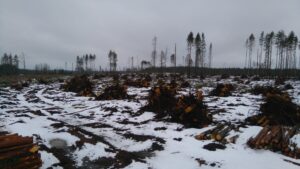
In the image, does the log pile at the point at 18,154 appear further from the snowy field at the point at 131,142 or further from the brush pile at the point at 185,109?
the brush pile at the point at 185,109

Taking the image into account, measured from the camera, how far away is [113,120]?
10305 mm

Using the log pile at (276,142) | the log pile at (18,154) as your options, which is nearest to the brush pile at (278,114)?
the log pile at (276,142)

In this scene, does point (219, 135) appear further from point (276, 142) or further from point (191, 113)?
point (191, 113)

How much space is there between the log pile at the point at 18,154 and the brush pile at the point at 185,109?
5702 mm

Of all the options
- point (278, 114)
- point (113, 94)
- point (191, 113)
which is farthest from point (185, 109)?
point (113, 94)

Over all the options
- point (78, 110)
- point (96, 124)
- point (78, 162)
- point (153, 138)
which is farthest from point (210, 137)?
point (78, 110)

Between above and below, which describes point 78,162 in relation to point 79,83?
below

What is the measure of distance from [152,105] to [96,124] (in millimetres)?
3364

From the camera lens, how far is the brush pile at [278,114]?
27.1ft

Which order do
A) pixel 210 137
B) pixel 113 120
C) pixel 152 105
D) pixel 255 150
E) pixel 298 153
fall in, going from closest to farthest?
pixel 298 153
pixel 255 150
pixel 210 137
pixel 113 120
pixel 152 105

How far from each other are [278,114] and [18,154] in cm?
875

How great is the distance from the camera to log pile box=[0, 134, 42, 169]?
4.74 m

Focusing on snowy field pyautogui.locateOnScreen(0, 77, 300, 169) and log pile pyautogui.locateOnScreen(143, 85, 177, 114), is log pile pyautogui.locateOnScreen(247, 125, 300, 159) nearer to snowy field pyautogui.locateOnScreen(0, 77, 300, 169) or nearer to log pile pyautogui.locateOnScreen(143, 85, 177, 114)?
snowy field pyautogui.locateOnScreen(0, 77, 300, 169)

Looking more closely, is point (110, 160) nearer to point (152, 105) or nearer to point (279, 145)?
point (279, 145)
